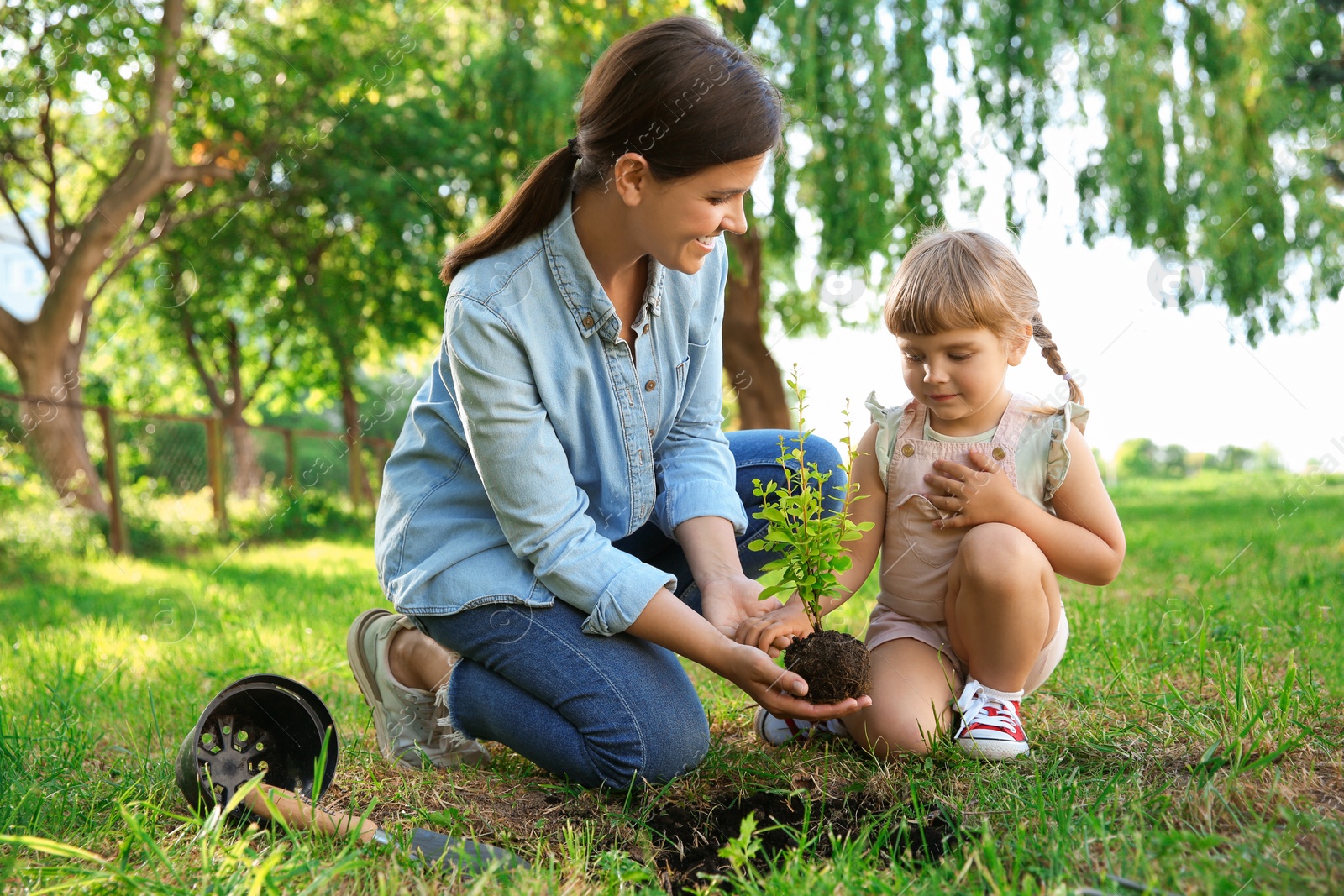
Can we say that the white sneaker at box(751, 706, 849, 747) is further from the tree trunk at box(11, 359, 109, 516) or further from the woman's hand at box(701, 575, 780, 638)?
the tree trunk at box(11, 359, 109, 516)

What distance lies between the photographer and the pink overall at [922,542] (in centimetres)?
232

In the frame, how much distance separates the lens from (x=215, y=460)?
8875mm

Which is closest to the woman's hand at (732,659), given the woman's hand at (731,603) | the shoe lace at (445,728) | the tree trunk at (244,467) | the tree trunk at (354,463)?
the woman's hand at (731,603)

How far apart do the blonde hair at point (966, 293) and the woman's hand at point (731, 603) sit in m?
0.68

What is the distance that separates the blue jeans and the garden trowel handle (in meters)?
0.42

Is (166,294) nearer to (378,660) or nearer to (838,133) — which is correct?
(838,133)

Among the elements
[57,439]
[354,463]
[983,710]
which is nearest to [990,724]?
[983,710]

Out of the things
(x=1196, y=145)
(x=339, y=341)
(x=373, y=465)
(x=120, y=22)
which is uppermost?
(x=120, y=22)

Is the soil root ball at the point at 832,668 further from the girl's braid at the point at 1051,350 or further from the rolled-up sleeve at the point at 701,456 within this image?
the girl's braid at the point at 1051,350

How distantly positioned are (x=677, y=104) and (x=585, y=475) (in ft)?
2.82

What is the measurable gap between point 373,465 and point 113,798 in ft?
44.8

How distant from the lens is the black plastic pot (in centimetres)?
181

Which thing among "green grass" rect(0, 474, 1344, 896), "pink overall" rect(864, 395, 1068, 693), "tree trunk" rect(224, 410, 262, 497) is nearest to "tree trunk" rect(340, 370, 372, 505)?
"tree trunk" rect(224, 410, 262, 497)

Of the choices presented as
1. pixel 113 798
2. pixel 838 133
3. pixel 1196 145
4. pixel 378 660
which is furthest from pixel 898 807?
pixel 1196 145
